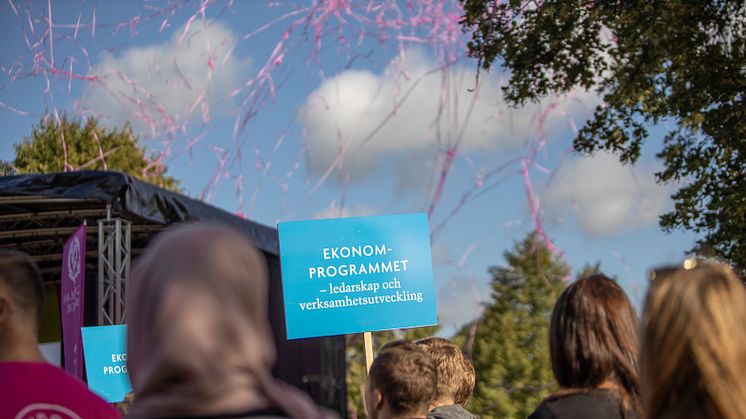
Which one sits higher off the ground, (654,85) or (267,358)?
(654,85)

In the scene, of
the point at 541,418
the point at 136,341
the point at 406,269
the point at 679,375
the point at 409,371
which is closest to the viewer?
the point at 136,341

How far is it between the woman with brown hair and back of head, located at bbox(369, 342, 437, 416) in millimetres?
1644

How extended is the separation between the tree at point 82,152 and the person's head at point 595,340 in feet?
81.4

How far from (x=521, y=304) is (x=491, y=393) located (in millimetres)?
6904

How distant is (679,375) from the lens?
1458 mm

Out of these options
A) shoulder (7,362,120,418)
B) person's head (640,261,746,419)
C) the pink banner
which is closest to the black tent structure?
the pink banner

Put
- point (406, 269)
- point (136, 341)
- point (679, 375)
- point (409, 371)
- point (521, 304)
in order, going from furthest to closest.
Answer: point (521, 304)
point (406, 269)
point (409, 371)
point (679, 375)
point (136, 341)

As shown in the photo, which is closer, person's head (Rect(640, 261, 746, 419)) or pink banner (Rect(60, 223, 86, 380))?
person's head (Rect(640, 261, 746, 419))

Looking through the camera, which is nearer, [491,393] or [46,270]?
[46,270]

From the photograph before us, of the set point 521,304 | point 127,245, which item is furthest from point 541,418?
point 521,304

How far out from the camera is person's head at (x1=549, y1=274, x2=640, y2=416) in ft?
7.29

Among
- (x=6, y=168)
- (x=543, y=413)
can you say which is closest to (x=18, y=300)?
(x=543, y=413)

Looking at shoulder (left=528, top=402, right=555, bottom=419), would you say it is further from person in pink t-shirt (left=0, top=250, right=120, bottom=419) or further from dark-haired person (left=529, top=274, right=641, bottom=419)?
person in pink t-shirt (left=0, top=250, right=120, bottom=419)

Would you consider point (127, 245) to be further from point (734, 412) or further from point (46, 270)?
point (734, 412)
